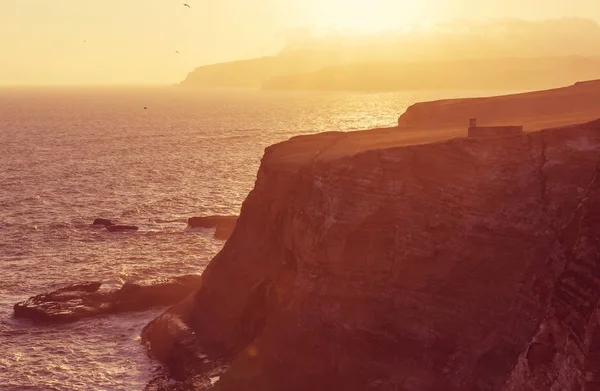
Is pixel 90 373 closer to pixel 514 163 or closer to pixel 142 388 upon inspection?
pixel 142 388

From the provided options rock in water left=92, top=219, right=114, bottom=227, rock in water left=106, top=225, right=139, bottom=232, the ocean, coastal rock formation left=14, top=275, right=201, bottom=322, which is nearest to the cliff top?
coastal rock formation left=14, top=275, right=201, bottom=322

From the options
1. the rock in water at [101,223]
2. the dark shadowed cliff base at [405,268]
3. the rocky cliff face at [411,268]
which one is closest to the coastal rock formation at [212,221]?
the rock in water at [101,223]

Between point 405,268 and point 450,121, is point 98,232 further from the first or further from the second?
point 405,268

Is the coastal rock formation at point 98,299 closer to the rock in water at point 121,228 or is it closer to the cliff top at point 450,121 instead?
the cliff top at point 450,121

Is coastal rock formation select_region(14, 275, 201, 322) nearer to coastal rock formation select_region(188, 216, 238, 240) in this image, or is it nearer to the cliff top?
the cliff top

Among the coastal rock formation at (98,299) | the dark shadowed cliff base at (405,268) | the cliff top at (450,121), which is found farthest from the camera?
the coastal rock formation at (98,299)

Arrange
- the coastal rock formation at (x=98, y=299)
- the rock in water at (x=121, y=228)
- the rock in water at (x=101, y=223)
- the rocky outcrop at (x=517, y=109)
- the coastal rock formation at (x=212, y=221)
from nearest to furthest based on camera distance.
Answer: the rocky outcrop at (x=517, y=109) → the coastal rock formation at (x=98, y=299) → the rock in water at (x=121, y=228) → the coastal rock formation at (x=212, y=221) → the rock in water at (x=101, y=223)
